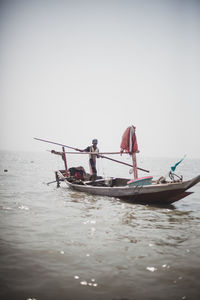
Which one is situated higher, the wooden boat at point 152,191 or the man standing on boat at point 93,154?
the man standing on boat at point 93,154

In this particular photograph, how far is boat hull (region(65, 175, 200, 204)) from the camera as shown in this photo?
8.38 metres

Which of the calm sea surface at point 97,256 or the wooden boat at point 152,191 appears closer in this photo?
the calm sea surface at point 97,256

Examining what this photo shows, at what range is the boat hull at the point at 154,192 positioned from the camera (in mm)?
8379

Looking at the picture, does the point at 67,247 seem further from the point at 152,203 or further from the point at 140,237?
the point at 152,203

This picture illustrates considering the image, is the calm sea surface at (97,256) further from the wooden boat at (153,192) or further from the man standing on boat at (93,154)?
the man standing on boat at (93,154)

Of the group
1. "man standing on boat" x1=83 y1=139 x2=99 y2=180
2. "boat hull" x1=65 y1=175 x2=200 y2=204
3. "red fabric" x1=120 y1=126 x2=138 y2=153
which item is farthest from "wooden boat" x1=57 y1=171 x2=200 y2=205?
"man standing on boat" x1=83 y1=139 x2=99 y2=180

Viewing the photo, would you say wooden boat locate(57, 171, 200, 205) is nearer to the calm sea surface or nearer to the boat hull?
the boat hull

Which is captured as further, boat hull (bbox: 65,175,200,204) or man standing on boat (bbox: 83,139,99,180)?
man standing on boat (bbox: 83,139,99,180)

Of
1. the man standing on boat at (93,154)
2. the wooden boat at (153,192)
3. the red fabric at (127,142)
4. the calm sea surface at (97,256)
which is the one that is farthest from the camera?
the man standing on boat at (93,154)

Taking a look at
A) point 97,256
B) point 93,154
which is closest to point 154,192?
point 97,256

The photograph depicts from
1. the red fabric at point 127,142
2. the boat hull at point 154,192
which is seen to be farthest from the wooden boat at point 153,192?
the red fabric at point 127,142

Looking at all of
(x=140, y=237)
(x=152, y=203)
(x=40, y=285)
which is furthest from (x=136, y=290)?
(x=152, y=203)

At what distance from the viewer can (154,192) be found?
8.94 meters

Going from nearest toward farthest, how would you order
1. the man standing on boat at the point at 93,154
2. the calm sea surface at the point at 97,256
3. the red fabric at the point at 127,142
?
the calm sea surface at the point at 97,256
the red fabric at the point at 127,142
the man standing on boat at the point at 93,154
